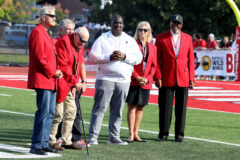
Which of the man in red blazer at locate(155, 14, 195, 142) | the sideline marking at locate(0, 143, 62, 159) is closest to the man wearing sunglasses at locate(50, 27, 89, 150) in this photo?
the sideline marking at locate(0, 143, 62, 159)

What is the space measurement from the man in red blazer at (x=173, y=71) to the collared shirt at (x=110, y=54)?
1048 millimetres

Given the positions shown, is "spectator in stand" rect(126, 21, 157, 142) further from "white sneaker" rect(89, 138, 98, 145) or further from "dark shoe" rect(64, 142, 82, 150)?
"dark shoe" rect(64, 142, 82, 150)

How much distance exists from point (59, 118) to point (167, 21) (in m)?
29.8

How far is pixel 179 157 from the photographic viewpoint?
8539 mm

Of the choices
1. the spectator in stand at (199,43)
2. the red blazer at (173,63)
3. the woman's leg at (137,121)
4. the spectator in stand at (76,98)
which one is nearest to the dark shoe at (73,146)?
the spectator in stand at (76,98)

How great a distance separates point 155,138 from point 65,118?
85.5 inches

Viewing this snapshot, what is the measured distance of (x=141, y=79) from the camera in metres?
9.85

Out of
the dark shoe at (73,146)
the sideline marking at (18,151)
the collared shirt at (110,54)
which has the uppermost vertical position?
the collared shirt at (110,54)

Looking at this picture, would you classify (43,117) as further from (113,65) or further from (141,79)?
(141,79)

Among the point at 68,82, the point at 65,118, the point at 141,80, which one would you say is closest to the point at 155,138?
the point at 141,80

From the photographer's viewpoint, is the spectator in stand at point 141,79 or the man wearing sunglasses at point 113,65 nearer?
the man wearing sunglasses at point 113,65

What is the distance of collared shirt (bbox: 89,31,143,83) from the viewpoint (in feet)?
30.4

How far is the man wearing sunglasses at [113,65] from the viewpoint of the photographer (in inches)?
364

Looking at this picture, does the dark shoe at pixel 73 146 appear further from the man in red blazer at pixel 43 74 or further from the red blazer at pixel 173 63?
the red blazer at pixel 173 63
